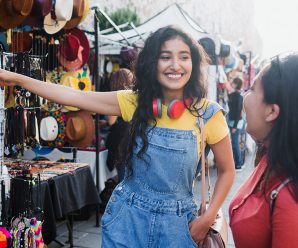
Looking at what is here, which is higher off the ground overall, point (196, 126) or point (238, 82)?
point (238, 82)

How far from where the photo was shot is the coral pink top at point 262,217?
3.80ft

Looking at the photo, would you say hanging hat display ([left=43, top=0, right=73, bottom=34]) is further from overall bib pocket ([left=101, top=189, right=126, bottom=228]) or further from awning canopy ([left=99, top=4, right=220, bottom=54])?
overall bib pocket ([left=101, top=189, right=126, bottom=228])

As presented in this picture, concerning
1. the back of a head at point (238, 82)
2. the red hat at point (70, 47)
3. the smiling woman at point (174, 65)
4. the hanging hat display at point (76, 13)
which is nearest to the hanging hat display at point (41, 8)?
the hanging hat display at point (76, 13)

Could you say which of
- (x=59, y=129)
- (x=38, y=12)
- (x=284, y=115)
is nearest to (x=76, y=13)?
(x=38, y=12)

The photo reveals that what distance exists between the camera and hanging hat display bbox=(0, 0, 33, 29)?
3809 millimetres

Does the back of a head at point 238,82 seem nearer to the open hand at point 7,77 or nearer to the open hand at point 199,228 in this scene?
the open hand at point 199,228

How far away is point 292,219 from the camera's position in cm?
115

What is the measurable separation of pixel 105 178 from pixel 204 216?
371 cm

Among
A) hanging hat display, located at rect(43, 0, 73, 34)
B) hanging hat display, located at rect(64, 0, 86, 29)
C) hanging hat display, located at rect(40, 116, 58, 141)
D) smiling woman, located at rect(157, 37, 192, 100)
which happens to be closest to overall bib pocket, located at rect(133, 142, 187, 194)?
smiling woman, located at rect(157, 37, 192, 100)

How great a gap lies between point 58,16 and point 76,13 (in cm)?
35

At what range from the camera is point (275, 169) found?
4.14 ft

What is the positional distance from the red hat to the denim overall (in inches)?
132

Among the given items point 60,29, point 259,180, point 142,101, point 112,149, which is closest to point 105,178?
point 112,149

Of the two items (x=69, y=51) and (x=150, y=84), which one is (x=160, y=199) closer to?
(x=150, y=84)
